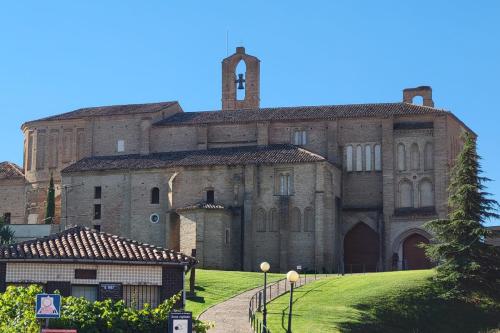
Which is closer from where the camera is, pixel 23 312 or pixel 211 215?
pixel 23 312

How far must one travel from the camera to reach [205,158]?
84625 mm

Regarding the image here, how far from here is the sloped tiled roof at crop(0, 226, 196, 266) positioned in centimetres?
3838

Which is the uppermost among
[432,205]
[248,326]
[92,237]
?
[432,205]

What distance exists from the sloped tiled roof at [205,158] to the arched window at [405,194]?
24.1 ft

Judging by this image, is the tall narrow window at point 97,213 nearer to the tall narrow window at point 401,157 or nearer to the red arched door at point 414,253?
the tall narrow window at point 401,157

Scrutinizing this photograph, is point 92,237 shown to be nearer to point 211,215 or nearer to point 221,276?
point 221,276

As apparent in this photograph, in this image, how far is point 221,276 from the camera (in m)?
66.2

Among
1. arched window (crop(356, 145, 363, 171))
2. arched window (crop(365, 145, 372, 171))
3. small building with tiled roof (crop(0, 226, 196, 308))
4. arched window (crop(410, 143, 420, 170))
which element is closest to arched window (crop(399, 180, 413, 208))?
arched window (crop(410, 143, 420, 170))

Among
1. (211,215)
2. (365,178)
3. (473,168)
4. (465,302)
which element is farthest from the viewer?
(365,178)

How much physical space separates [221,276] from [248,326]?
68.6 ft

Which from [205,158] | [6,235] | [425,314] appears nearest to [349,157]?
[205,158]

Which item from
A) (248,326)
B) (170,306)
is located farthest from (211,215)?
(170,306)

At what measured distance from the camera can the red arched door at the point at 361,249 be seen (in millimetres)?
82500

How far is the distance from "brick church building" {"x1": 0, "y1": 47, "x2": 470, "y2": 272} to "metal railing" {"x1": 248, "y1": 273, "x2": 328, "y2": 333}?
886 cm
